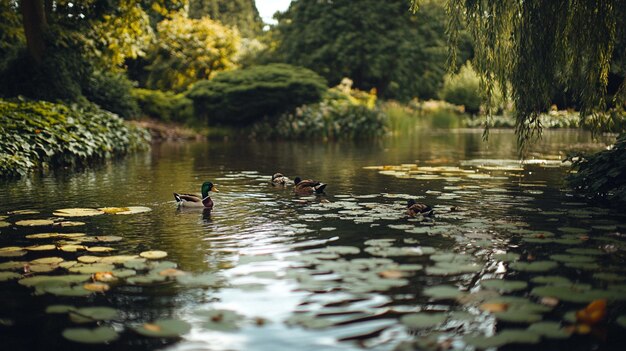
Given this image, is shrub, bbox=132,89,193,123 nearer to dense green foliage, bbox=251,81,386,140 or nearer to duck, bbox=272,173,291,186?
dense green foliage, bbox=251,81,386,140

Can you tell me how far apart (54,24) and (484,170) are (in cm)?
1429

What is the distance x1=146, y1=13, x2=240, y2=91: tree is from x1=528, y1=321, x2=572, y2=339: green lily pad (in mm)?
40008

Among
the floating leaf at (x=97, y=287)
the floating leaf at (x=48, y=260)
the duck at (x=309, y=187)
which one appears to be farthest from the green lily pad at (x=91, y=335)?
the duck at (x=309, y=187)

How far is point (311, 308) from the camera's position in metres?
4.49

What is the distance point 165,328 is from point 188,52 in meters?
40.5

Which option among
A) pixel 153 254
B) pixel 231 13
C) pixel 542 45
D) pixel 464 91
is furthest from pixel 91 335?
pixel 231 13

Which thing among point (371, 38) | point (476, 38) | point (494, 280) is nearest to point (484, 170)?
point (476, 38)

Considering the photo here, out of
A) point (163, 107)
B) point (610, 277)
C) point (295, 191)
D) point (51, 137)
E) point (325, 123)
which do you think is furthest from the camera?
point (163, 107)

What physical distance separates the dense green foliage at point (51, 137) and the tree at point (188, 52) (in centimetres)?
2353

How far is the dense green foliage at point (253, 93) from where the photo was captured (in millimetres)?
30219

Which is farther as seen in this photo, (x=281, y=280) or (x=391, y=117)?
(x=391, y=117)

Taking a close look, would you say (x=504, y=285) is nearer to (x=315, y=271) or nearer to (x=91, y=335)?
(x=315, y=271)

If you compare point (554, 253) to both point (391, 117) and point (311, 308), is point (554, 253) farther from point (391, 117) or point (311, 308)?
point (391, 117)

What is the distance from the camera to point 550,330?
399 cm
